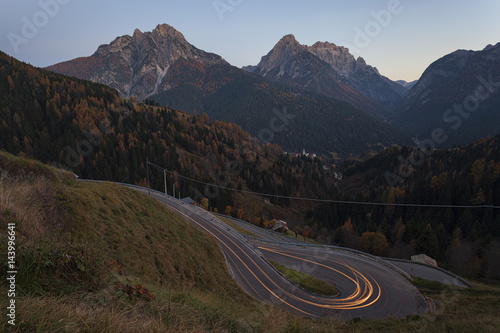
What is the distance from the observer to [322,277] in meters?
37.2

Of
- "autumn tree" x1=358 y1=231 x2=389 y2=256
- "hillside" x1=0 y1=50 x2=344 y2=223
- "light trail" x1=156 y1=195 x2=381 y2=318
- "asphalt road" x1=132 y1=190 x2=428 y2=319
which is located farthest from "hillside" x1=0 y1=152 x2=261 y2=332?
"hillside" x1=0 y1=50 x2=344 y2=223

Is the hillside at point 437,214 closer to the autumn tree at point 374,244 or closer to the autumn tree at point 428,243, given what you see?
the autumn tree at point 428,243

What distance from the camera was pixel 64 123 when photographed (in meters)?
117

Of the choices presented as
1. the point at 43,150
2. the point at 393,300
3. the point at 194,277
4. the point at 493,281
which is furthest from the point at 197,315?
the point at 43,150

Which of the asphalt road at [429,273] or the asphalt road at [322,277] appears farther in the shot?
the asphalt road at [429,273]

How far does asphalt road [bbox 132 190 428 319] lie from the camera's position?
91.5ft

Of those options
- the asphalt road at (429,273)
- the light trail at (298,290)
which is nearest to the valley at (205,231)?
the light trail at (298,290)

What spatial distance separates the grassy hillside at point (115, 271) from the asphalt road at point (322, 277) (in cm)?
854

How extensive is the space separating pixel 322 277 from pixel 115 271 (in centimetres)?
3692

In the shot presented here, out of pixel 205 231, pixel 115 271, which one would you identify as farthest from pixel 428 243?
pixel 115 271

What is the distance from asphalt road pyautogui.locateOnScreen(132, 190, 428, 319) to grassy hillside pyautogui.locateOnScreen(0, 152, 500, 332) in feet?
28.0

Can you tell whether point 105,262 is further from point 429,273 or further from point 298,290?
point 429,273

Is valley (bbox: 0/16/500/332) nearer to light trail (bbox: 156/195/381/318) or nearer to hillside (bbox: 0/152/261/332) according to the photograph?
hillside (bbox: 0/152/261/332)

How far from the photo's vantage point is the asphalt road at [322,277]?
27875 mm
